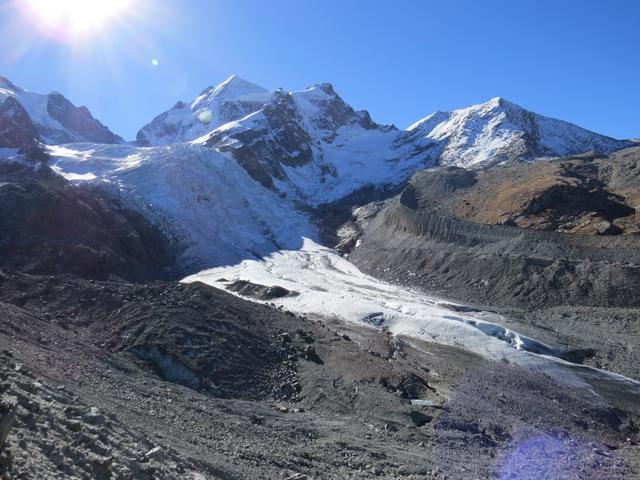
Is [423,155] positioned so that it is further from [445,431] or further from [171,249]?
[445,431]

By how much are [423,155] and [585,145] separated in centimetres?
3851

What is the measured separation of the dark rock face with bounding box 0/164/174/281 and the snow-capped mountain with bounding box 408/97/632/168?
237ft

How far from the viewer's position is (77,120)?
180m

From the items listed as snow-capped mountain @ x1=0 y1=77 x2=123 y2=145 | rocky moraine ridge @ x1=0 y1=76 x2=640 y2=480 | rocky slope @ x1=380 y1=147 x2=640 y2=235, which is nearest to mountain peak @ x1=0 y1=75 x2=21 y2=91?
snow-capped mountain @ x1=0 y1=77 x2=123 y2=145

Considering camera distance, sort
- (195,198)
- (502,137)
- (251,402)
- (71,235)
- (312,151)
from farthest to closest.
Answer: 1. (312,151)
2. (502,137)
3. (195,198)
4. (71,235)
5. (251,402)

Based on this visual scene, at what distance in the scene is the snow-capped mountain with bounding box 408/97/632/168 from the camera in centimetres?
12294

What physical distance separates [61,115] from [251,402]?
180m

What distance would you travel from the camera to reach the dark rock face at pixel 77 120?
577 feet

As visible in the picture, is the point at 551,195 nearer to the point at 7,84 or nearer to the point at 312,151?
the point at 312,151

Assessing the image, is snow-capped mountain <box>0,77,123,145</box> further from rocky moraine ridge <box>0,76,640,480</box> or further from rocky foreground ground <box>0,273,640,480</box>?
rocky foreground ground <box>0,273,640,480</box>

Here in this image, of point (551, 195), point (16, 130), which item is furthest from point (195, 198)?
point (551, 195)

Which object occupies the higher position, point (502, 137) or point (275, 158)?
point (502, 137)

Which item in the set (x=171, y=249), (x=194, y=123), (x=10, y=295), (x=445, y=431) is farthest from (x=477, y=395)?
(x=194, y=123)

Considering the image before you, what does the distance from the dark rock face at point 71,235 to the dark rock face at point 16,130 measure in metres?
23.5
